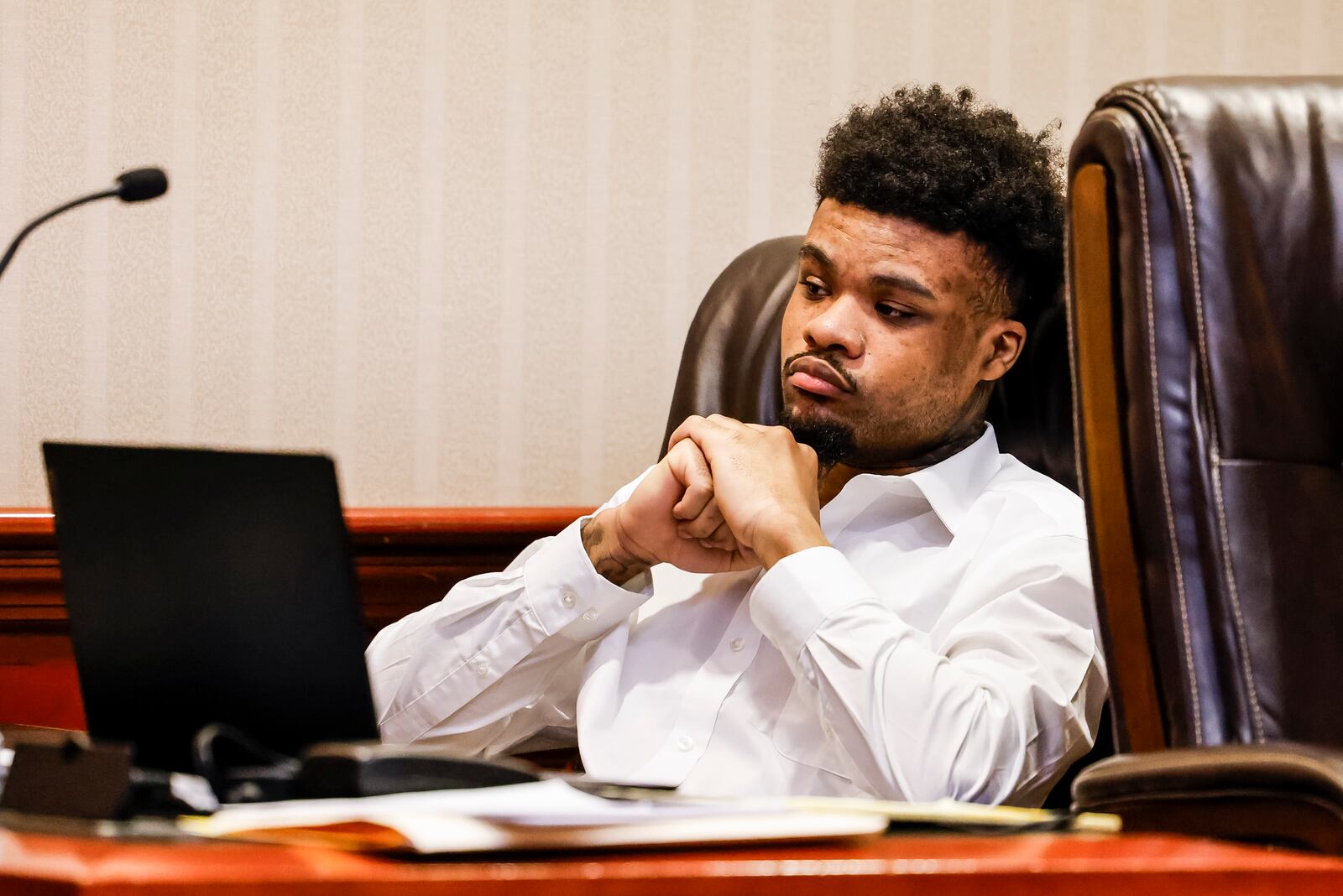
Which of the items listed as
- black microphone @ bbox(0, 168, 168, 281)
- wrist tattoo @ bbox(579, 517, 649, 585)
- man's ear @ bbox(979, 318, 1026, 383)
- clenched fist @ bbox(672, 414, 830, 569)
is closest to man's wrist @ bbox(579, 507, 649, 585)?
wrist tattoo @ bbox(579, 517, 649, 585)

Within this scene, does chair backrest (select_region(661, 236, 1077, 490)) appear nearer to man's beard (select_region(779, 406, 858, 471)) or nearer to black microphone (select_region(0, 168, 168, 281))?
man's beard (select_region(779, 406, 858, 471))

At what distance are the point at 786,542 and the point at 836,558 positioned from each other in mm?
48

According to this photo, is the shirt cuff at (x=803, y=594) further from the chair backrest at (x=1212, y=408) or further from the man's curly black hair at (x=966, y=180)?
the man's curly black hair at (x=966, y=180)

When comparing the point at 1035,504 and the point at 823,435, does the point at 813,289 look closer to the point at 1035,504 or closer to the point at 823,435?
the point at 823,435

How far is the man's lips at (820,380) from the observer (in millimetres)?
1376

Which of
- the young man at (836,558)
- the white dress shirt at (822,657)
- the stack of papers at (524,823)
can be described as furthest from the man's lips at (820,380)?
the stack of papers at (524,823)

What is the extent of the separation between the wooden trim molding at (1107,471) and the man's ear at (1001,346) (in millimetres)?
Answer: 489

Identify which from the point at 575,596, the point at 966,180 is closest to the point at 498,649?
the point at 575,596

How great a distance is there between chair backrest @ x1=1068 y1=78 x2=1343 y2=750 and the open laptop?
1.65ft

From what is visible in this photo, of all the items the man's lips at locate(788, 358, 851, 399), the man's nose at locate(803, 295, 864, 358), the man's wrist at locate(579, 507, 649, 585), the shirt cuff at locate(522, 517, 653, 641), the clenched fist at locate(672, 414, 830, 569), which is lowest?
the shirt cuff at locate(522, 517, 653, 641)

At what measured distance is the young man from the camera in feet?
3.81

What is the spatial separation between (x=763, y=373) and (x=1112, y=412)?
69 cm

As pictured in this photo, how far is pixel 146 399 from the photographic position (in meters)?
1.80

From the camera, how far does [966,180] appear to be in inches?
54.5
